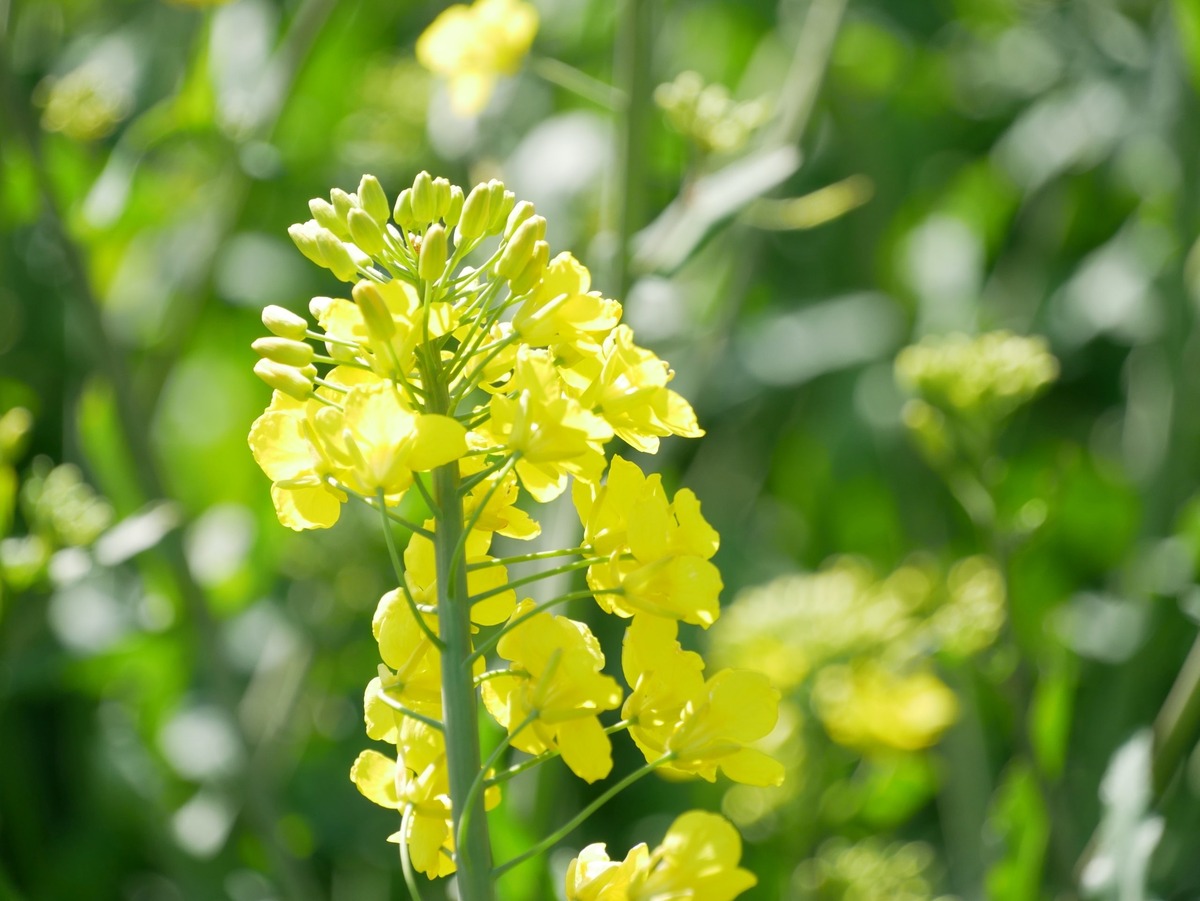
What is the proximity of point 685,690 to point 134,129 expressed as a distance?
116 cm

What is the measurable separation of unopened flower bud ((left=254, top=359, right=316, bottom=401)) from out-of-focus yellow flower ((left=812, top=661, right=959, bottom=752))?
0.92 m

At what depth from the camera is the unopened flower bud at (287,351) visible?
2.25ft

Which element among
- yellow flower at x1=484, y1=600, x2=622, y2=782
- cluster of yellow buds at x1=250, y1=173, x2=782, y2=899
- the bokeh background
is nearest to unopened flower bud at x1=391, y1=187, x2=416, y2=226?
cluster of yellow buds at x1=250, y1=173, x2=782, y2=899

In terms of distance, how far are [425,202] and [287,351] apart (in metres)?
0.12

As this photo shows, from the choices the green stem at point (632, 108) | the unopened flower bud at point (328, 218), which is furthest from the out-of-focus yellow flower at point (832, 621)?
the unopened flower bud at point (328, 218)

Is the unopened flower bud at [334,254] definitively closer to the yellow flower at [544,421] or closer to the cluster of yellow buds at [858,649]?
the yellow flower at [544,421]

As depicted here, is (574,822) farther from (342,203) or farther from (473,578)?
(342,203)

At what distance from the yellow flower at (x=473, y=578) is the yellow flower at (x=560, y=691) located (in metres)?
0.03

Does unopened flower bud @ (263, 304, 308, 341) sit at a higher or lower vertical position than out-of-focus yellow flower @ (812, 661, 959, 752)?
higher

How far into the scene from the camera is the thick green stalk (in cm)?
67

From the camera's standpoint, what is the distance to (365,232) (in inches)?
27.5

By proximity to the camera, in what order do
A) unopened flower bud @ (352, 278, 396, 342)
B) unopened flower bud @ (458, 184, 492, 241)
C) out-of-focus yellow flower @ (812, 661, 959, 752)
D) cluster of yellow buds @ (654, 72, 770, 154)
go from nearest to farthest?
unopened flower bud @ (352, 278, 396, 342)
unopened flower bud @ (458, 184, 492, 241)
cluster of yellow buds @ (654, 72, 770, 154)
out-of-focus yellow flower @ (812, 661, 959, 752)

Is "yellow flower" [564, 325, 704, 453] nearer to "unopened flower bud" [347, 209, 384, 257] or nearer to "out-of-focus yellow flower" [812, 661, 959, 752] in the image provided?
"unopened flower bud" [347, 209, 384, 257]

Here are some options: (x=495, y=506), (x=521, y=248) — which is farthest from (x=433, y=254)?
(x=495, y=506)
